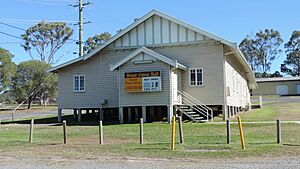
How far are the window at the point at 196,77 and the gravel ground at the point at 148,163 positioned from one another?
1716 centimetres

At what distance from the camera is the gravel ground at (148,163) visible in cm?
1116

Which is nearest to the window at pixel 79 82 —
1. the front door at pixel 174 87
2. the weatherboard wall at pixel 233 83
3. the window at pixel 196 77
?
the front door at pixel 174 87

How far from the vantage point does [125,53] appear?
102 feet

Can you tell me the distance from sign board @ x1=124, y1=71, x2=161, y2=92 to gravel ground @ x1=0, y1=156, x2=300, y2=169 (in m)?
14.3

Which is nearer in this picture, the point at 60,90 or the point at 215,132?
the point at 215,132

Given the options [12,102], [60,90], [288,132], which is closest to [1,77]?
[12,102]

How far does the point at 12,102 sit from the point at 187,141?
66965 mm

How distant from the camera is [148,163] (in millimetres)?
11977

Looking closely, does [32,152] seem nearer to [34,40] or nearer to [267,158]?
[267,158]

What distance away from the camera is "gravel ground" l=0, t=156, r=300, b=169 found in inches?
439

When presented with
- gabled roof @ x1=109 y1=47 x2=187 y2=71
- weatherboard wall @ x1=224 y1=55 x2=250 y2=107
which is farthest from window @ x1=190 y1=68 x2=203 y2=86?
weatherboard wall @ x1=224 y1=55 x2=250 y2=107

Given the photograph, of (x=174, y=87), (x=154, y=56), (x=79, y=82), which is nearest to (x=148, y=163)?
(x=154, y=56)

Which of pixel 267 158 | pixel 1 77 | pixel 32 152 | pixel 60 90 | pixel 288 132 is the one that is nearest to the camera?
pixel 267 158

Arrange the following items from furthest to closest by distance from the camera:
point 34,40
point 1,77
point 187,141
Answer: point 34,40 → point 1,77 → point 187,141
